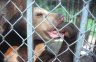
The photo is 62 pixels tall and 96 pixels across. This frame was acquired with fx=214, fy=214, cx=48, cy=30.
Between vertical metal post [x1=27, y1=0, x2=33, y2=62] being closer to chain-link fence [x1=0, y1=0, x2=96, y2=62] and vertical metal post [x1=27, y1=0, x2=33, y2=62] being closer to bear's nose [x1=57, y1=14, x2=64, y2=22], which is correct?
chain-link fence [x1=0, y1=0, x2=96, y2=62]

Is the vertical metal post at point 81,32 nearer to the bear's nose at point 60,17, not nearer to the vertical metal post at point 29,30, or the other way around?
the bear's nose at point 60,17

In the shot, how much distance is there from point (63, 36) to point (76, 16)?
0.93 feet

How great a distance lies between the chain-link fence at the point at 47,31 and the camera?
5.39 feet

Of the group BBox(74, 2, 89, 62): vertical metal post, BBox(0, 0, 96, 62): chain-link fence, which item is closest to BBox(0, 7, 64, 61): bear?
BBox(0, 0, 96, 62): chain-link fence

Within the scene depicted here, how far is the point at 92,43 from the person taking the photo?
1.92 metres

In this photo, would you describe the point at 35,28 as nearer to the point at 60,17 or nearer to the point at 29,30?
the point at 29,30

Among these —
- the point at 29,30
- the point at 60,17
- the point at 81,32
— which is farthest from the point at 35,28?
the point at 81,32

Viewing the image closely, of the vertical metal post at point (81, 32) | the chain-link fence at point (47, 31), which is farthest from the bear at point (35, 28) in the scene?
the vertical metal post at point (81, 32)

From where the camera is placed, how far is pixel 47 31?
6.51ft

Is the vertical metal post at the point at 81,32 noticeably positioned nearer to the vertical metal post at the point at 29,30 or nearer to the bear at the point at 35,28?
the bear at the point at 35,28

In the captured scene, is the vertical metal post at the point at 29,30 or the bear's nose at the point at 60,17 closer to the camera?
the vertical metal post at the point at 29,30

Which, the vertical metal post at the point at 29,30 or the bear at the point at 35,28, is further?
the bear at the point at 35,28

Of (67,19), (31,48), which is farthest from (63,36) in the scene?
(31,48)

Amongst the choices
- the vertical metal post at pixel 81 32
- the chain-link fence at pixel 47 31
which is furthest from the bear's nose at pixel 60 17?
the vertical metal post at pixel 81 32
